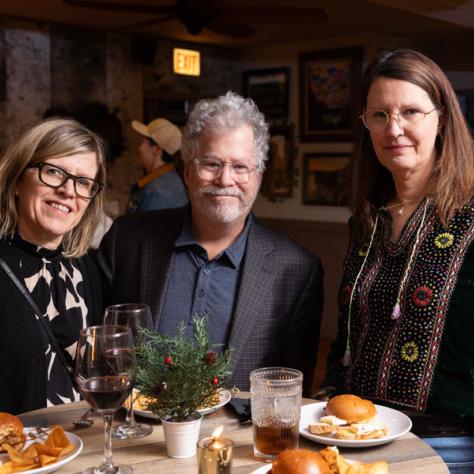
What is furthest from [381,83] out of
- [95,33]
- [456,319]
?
[95,33]

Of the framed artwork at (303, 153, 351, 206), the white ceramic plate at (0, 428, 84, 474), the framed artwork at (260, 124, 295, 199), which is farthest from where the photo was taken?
the framed artwork at (260, 124, 295, 199)

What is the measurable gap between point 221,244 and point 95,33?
4.70 m

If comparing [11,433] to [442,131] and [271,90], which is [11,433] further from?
[271,90]

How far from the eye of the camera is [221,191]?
2402 mm

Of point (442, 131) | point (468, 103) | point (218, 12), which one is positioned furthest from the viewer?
point (468, 103)

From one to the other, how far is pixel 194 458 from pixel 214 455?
255 millimetres

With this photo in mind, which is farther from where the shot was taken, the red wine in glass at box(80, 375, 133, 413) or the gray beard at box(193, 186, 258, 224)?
the gray beard at box(193, 186, 258, 224)

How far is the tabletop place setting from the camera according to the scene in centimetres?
133

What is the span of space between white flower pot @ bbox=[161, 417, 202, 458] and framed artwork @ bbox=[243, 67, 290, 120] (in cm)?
605

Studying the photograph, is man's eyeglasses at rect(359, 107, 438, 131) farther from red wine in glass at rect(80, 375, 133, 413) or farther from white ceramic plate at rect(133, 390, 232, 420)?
red wine in glass at rect(80, 375, 133, 413)

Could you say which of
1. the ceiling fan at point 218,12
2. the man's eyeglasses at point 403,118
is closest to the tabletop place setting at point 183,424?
the man's eyeglasses at point 403,118

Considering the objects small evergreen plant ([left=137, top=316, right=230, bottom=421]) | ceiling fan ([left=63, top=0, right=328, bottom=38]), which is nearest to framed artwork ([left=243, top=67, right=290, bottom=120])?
ceiling fan ([left=63, top=0, right=328, bottom=38])

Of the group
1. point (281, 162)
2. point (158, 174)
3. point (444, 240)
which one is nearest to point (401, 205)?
point (444, 240)

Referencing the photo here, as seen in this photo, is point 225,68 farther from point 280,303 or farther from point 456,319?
point 456,319
